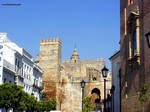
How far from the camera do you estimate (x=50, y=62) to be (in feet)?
240

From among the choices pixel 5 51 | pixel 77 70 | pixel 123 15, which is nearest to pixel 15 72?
pixel 5 51

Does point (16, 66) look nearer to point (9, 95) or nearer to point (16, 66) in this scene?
point (16, 66)

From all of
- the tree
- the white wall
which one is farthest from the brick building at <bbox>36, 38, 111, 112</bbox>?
the tree

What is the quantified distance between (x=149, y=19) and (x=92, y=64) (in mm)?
80850

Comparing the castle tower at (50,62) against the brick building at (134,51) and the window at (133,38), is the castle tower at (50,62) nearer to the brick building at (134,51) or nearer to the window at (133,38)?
the brick building at (134,51)

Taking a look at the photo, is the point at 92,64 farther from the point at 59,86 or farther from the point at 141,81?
the point at 141,81

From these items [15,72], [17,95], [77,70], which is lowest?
[17,95]

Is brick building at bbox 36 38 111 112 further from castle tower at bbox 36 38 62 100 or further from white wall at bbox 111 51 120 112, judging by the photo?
white wall at bbox 111 51 120 112

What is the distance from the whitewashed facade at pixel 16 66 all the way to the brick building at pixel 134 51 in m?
13.8

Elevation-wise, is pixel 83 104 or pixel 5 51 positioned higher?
pixel 5 51

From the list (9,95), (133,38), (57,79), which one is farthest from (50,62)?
(133,38)

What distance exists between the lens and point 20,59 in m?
47.7

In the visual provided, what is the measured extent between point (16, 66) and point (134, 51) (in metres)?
22.0

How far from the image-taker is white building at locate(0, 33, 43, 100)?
40.7 m
